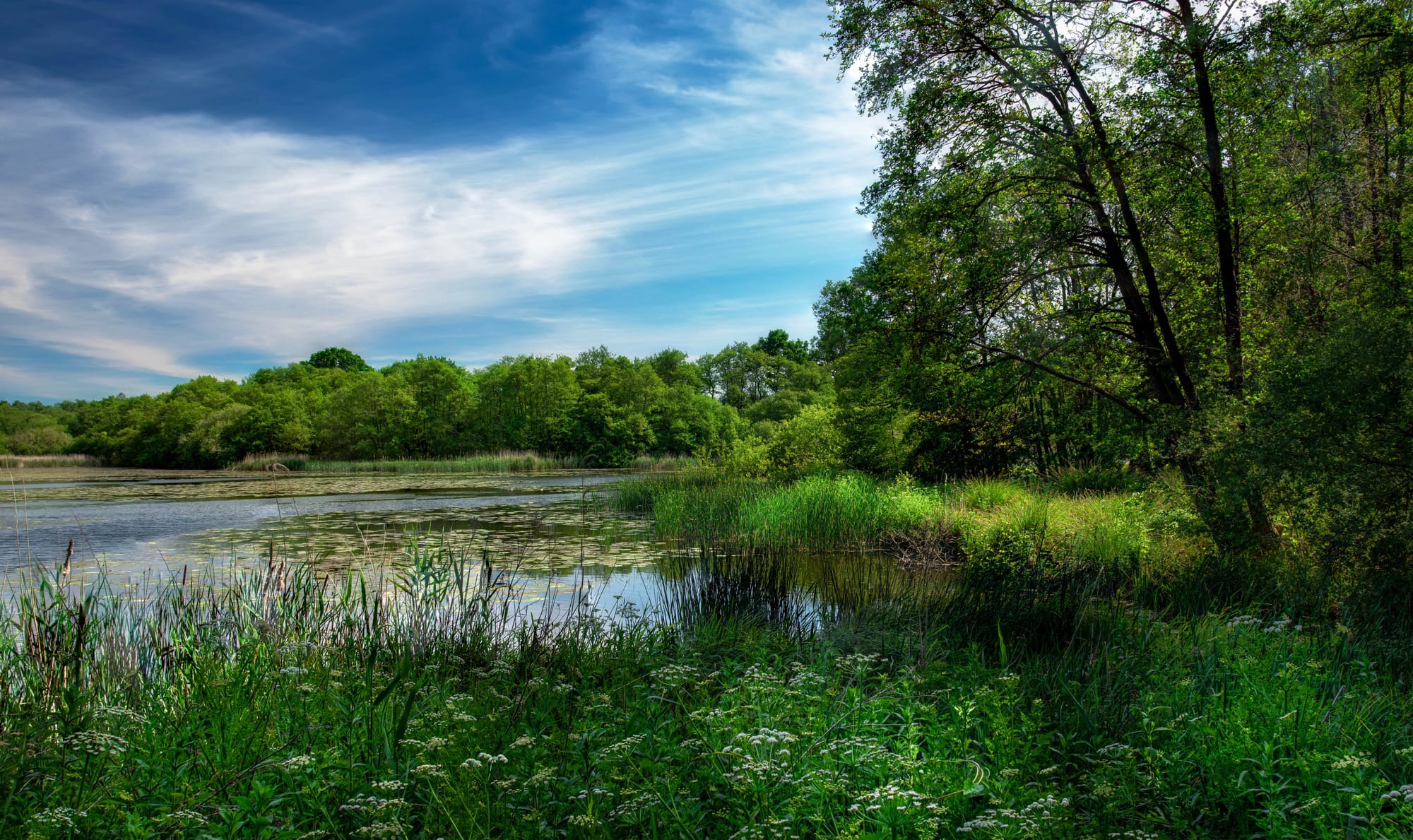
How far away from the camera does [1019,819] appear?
6.93ft

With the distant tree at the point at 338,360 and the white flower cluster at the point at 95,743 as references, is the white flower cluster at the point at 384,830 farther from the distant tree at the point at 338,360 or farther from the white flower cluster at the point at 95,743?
the distant tree at the point at 338,360

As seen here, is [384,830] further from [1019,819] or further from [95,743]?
[1019,819]

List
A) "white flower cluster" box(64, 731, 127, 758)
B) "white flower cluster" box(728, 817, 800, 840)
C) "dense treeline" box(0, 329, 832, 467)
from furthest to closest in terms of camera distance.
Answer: "dense treeline" box(0, 329, 832, 467) < "white flower cluster" box(64, 731, 127, 758) < "white flower cluster" box(728, 817, 800, 840)

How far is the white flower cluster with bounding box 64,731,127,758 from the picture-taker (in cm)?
250

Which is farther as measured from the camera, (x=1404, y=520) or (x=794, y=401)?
(x=794, y=401)

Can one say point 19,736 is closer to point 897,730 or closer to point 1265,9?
point 897,730

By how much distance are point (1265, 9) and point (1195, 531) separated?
5946 millimetres

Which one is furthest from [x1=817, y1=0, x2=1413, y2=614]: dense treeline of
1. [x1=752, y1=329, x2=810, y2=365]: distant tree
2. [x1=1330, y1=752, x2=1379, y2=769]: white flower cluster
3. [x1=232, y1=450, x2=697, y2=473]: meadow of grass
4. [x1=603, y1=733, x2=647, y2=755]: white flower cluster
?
[x1=752, y1=329, x2=810, y2=365]: distant tree

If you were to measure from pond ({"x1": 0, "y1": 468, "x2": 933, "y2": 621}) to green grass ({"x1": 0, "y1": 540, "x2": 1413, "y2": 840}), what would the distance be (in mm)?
1204

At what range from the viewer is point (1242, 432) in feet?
21.6

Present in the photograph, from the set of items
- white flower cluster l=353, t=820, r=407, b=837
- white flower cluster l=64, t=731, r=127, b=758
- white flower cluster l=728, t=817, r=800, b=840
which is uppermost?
white flower cluster l=64, t=731, r=127, b=758

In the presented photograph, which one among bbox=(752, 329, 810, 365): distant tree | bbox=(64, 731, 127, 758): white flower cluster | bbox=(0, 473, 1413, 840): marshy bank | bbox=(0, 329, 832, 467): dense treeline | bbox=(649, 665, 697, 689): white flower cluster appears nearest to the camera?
bbox=(0, 473, 1413, 840): marshy bank

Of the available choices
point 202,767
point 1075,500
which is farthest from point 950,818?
point 1075,500

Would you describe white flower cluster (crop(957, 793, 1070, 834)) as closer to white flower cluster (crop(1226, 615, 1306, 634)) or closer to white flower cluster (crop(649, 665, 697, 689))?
white flower cluster (crop(649, 665, 697, 689))
